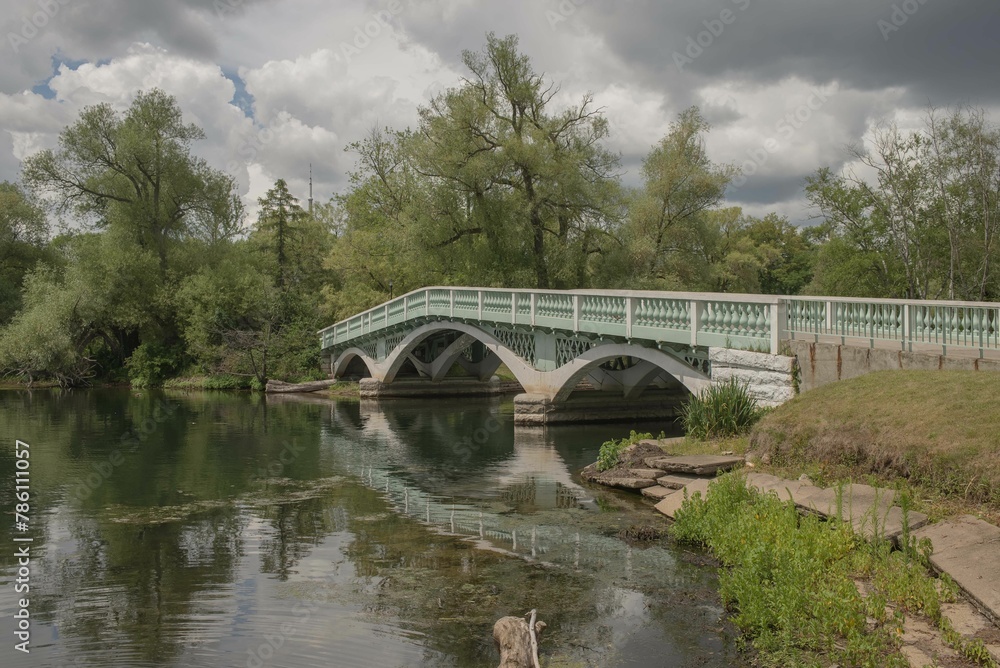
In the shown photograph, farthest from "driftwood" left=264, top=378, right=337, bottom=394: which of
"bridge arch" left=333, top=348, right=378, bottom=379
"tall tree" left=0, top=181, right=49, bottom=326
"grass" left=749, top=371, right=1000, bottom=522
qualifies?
"grass" left=749, top=371, right=1000, bottom=522

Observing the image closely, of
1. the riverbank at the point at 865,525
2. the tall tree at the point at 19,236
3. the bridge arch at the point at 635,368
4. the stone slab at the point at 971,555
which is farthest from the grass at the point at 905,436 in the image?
the tall tree at the point at 19,236

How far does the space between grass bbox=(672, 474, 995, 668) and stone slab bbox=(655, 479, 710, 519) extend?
2.18 m

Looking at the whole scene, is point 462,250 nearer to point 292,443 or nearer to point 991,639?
point 292,443

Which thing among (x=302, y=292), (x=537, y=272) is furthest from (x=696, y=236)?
(x=302, y=292)

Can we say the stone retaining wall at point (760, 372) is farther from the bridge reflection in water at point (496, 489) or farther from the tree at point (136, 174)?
the tree at point (136, 174)

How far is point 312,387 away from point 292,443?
52.6 feet

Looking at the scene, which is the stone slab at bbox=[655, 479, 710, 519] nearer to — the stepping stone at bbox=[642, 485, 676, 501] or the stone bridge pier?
the stepping stone at bbox=[642, 485, 676, 501]

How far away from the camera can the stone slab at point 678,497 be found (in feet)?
38.6

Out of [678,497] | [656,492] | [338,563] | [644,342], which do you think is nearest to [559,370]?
[644,342]

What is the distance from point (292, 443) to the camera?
69.2ft

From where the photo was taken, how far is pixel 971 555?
7387 millimetres

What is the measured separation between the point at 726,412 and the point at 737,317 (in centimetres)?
178

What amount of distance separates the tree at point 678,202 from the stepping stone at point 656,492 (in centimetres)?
2137

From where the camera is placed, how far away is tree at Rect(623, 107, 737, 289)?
34750 millimetres
